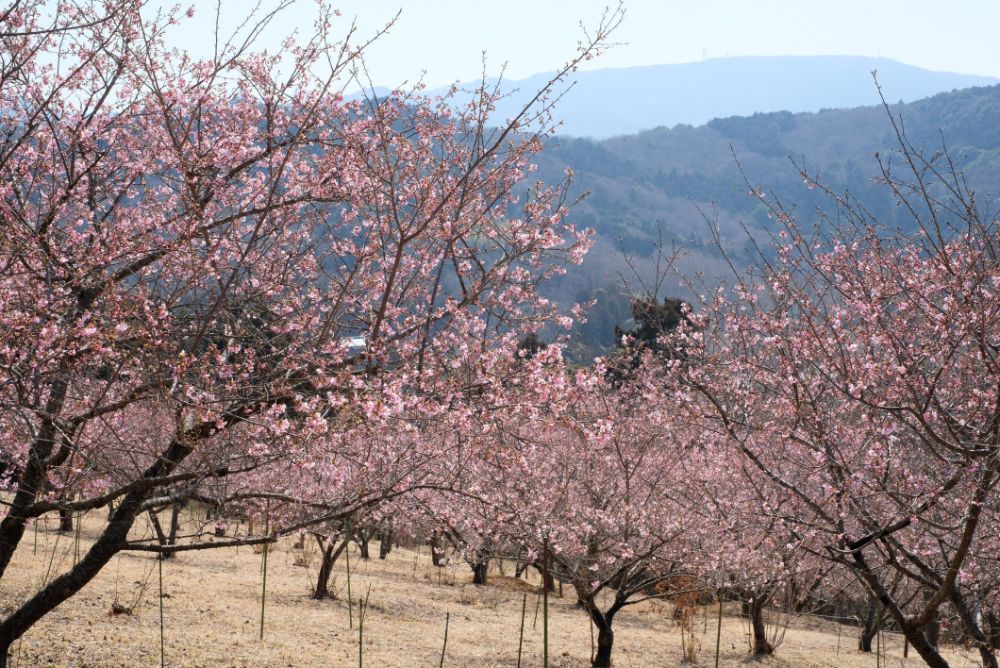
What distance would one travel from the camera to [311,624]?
525 inches

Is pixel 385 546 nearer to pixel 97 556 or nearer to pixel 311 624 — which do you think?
pixel 311 624

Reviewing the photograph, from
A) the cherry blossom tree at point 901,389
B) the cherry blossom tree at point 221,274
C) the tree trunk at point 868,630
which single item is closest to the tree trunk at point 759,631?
the tree trunk at point 868,630

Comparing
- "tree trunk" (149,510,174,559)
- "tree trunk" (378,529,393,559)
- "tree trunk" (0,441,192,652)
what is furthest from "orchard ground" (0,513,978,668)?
"tree trunk" (378,529,393,559)

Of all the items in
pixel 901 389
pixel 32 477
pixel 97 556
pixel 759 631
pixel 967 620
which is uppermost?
pixel 901 389

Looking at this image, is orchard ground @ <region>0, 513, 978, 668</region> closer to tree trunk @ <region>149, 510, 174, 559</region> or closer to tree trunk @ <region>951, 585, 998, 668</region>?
tree trunk @ <region>149, 510, 174, 559</region>

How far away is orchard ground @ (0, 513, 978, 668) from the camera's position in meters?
10.3

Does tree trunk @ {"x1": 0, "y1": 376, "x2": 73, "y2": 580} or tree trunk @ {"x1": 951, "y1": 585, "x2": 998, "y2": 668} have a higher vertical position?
tree trunk @ {"x1": 0, "y1": 376, "x2": 73, "y2": 580}

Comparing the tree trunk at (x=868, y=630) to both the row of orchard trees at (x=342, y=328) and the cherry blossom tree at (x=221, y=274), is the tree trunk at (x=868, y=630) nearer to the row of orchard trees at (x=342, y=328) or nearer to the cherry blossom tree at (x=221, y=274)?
the row of orchard trees at (x=342, y=328)

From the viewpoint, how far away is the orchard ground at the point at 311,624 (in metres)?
10.3

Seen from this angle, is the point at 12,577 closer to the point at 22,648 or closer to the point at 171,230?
the point at 22,648

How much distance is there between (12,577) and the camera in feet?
42.2

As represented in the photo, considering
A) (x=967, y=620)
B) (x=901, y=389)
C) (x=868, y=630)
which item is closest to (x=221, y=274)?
(x=901, y=389)

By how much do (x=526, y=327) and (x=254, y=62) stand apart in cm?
323

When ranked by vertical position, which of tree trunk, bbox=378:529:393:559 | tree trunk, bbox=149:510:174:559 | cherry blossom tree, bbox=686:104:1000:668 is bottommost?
tree trunk, bbox=378:529:393:559
